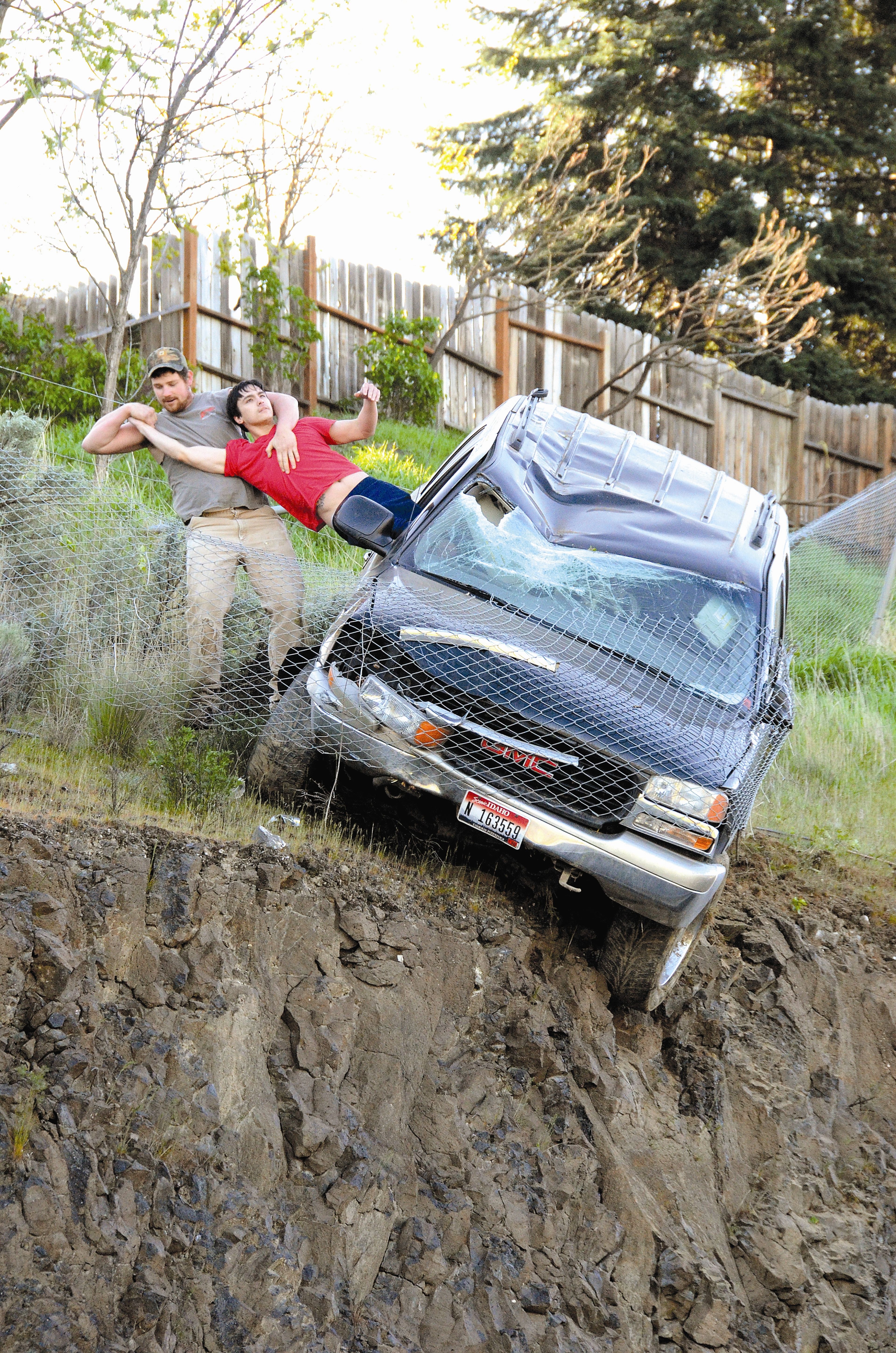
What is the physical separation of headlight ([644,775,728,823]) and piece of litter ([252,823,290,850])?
1.40 metres

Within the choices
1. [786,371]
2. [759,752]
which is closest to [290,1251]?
[759,752]

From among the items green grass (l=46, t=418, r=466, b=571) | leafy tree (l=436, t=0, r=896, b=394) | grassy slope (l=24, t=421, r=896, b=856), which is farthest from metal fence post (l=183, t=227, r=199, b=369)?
leafy tree (l=436, t=0, r=896, b=394)

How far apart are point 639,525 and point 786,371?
15.9m

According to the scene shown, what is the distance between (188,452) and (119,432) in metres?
0.38

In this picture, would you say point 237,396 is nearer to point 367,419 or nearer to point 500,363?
point 367,419

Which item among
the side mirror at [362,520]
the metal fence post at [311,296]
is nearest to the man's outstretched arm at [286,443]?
the side mirror at [362,520]

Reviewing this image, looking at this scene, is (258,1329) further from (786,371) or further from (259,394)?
(786,371)

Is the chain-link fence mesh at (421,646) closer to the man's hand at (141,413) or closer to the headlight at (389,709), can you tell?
the headlight at (389,709)

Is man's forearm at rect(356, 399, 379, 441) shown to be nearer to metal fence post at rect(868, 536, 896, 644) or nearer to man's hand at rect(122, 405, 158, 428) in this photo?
man's hand at rect(122, 405, 158, 428)

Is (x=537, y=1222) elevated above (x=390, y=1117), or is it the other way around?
(x=390, y=1117)

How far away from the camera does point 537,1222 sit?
413 centimetres

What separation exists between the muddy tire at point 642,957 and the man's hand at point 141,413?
10.6 feet

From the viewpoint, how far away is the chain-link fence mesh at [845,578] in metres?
11.0

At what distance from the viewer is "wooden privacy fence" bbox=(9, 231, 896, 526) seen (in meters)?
11.1
